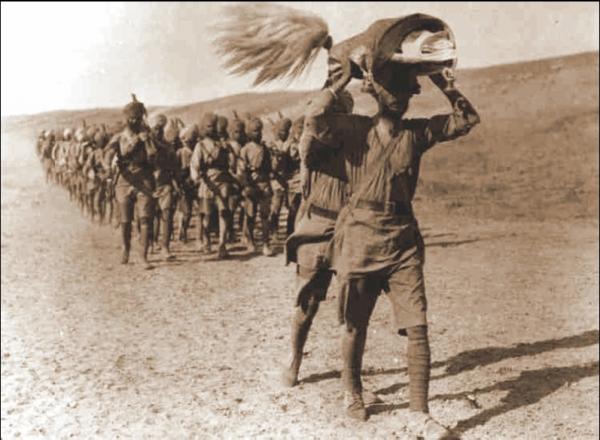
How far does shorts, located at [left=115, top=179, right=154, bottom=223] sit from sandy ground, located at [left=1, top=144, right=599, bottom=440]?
857 millimetres

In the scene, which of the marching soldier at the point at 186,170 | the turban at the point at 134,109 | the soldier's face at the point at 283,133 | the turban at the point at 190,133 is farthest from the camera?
the marching soldier at the point at 186,170

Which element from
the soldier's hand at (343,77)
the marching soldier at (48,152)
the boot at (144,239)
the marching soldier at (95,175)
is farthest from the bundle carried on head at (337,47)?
the marching soldier at (48,152)

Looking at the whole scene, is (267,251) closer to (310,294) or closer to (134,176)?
(134,176)

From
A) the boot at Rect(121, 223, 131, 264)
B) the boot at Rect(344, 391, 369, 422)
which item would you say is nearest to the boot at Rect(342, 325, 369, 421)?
the boot at Rect(344, 391, 369, 422)

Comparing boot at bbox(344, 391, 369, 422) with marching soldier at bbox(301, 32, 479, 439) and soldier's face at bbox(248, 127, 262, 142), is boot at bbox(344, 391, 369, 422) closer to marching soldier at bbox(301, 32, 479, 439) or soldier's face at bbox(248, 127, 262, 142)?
marching soldier at bbox(301, 32, 479, 439)

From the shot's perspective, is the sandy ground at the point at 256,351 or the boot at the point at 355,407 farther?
the sandy ground at the point at 256,351

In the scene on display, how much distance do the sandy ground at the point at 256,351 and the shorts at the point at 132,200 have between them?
2.81 feet

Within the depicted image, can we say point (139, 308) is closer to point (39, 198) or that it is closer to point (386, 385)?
point (386, 385)

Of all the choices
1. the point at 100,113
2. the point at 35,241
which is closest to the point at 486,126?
the point at 100,113

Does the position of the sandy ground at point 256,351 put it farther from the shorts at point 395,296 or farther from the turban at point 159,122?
the turban at point 159,122

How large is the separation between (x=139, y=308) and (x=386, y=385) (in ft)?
13.6

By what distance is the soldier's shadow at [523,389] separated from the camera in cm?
584

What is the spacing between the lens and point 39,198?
2708cm

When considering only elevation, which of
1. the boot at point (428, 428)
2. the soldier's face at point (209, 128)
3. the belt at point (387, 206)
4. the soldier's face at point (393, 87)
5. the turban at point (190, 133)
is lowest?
the turban at point (190, 133)
